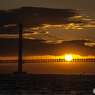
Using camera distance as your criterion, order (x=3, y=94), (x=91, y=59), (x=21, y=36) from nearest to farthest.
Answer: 1. (x=3, y=94)
2. (x=91, y=59)
3. (x=21, y=36)

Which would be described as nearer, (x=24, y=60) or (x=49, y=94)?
(x=49, y=94)

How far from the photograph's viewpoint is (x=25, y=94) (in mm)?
50406

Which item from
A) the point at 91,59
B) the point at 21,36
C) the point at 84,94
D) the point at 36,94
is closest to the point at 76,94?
the point at 84,94

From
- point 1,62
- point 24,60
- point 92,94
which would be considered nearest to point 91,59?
point 24,60

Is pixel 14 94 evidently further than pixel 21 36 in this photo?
No

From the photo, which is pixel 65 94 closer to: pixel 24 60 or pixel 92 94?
pixel 92 94

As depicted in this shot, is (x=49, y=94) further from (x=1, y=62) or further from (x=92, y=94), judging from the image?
(x=1, y=62)

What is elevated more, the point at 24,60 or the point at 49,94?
the point at 24,60

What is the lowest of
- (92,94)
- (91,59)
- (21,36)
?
(92,94)

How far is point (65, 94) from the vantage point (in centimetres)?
4969

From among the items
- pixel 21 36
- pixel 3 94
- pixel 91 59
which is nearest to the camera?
pixel 3 94

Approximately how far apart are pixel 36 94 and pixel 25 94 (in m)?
1.72

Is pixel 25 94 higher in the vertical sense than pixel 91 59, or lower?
lower

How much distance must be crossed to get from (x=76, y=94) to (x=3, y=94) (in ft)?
35.6
